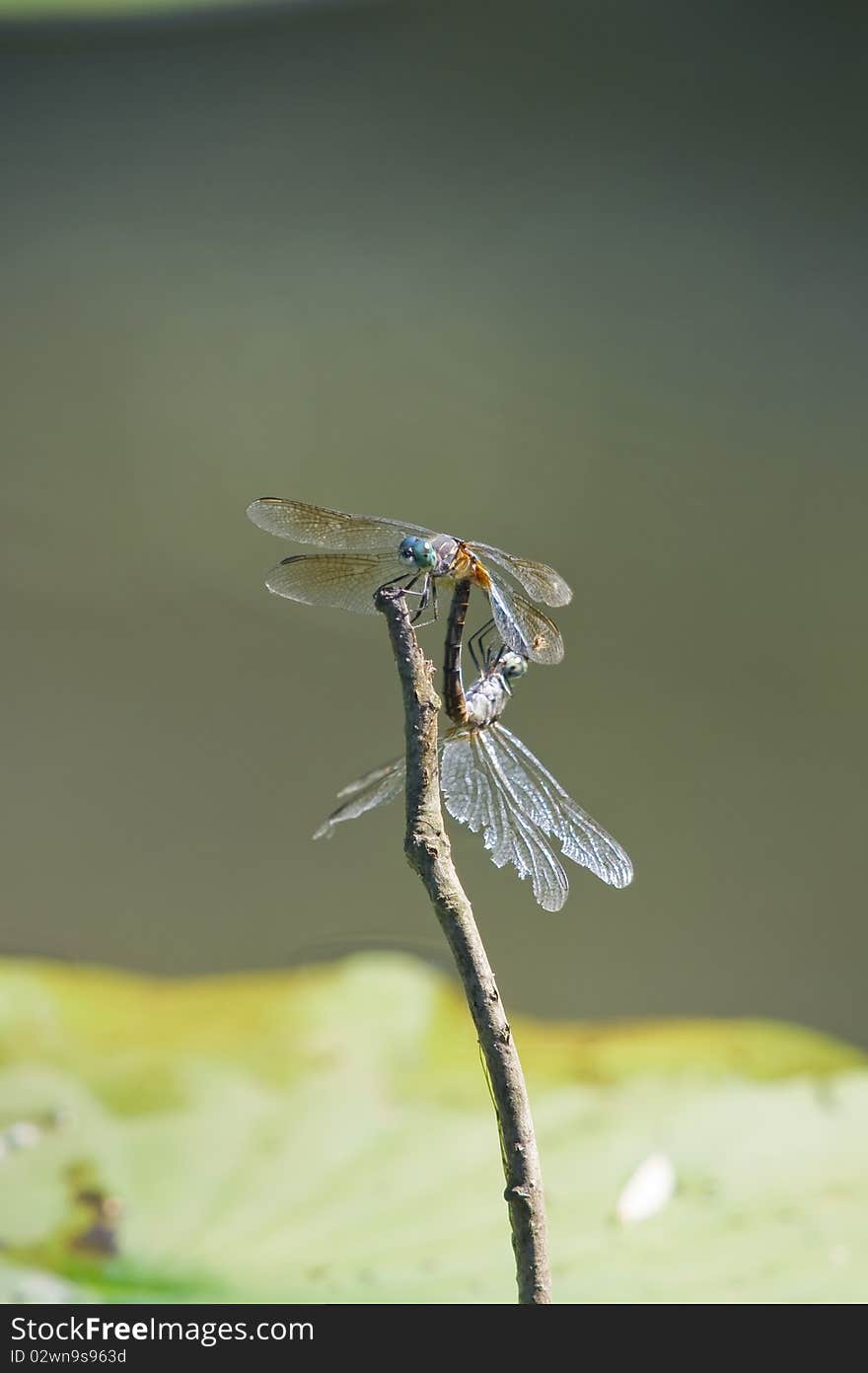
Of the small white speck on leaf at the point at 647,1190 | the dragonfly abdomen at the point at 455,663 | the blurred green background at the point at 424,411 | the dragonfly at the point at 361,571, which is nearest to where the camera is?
the dragonfly abdomen at the point at 455,663

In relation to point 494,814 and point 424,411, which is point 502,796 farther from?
point 424,411

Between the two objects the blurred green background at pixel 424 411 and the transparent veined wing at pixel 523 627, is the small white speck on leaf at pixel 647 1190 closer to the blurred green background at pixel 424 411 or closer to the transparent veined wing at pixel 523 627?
the blurred green background at pixel 424 411

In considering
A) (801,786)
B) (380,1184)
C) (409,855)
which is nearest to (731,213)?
(801,786)

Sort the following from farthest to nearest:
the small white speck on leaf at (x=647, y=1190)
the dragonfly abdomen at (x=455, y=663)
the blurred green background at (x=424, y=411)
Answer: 1. the blurred green background at (x=424, y=411)
2. the small white speck on leaf at (x=647, y=1190)
3. the dragonfly abdomen at (x=455, y=663)

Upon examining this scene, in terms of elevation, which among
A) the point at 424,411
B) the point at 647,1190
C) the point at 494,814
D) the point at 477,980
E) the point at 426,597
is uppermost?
the point at 424,411

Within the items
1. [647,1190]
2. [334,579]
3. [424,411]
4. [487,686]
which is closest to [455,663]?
[487,686]

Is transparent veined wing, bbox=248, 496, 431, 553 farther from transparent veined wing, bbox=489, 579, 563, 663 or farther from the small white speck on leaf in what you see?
the small white speck on leaf

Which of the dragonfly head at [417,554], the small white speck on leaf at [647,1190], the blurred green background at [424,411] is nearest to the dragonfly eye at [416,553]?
the dragonfly head at [417,554]
